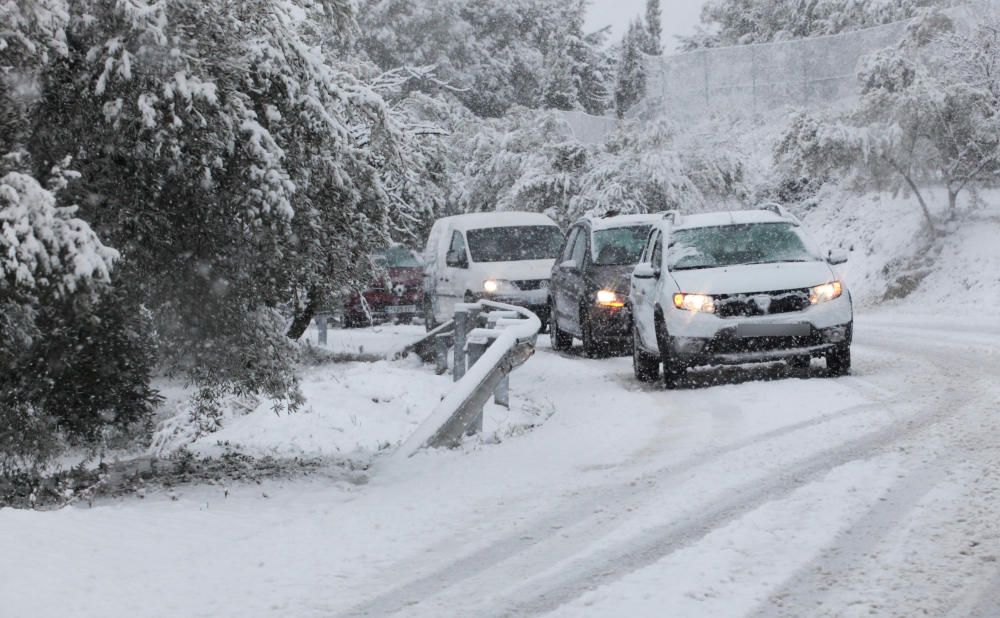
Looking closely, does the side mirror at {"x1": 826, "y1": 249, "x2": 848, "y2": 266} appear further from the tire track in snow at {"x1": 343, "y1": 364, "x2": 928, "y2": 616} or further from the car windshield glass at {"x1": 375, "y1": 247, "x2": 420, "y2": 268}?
the car windshield glass at {"x1": 375, "y1": 247, "x2": 420, "y2": 268}

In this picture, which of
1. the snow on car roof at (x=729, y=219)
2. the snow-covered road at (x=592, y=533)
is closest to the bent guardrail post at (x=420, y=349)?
the snow on car roof at (x=729, y=219)

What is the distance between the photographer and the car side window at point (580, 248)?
16656 mm

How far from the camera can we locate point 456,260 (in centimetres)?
1873

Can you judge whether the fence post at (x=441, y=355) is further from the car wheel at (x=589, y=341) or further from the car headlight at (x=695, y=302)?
the car headlight at (x=695, y=302)

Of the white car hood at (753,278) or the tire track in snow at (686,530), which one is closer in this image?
the tire track in snow at (686,530)

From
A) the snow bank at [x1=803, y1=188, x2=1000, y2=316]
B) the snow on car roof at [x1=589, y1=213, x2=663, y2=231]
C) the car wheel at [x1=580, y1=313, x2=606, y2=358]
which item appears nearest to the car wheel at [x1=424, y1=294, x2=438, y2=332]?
the snow on car roof at [x1=589, y1=213, x2=663, y2=231]

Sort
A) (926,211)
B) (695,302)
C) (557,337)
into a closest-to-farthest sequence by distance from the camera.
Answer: (695,302) → (557,337) → (926,211)

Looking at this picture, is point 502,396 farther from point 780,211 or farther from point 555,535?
point 555,535

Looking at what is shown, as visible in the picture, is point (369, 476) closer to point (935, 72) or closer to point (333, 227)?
point (333, 227)

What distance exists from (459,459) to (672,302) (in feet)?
13.9

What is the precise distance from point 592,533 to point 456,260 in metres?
13.2

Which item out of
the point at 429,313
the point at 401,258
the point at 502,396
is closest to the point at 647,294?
the point at 502,396

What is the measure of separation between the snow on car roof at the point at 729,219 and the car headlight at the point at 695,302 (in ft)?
5.18

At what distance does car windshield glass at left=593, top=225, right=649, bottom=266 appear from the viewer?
1639cm
